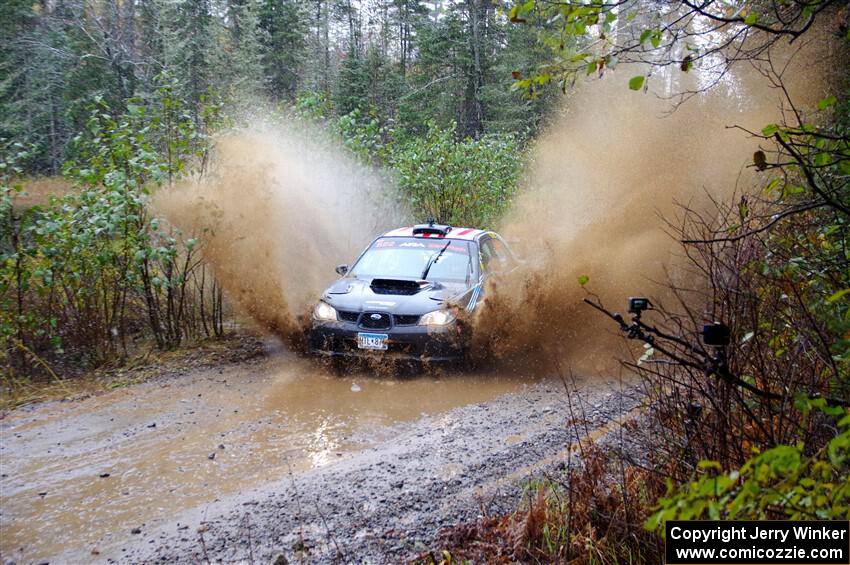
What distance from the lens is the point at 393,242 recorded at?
9.68 metres

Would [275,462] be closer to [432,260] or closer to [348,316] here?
[348,316]

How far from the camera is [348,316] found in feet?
26.5

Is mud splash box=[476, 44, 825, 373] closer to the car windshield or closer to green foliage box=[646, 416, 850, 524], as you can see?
the car windshield

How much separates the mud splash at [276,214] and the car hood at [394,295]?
5.09 feet

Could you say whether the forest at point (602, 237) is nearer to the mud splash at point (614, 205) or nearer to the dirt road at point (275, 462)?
the mud splash at point (614, 205)

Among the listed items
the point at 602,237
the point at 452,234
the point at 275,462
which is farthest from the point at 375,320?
the point at 602,237

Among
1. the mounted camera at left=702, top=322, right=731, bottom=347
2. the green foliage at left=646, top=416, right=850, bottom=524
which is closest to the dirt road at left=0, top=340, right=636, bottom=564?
the mounted camera at left=702, top=322, right=731, bottom=347

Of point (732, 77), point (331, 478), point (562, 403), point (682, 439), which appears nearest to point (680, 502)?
point (682, 439)

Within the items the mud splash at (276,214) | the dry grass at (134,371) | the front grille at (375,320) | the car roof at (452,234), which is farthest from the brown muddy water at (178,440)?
the car roof at (452,234)

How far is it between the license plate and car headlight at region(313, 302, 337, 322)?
1.64 ft

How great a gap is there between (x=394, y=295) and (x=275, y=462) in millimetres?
3121

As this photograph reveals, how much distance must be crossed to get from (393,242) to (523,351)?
2724 mm

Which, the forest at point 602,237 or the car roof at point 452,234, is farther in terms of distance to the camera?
the car roof at point 452,234

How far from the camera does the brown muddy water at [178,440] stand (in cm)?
466
